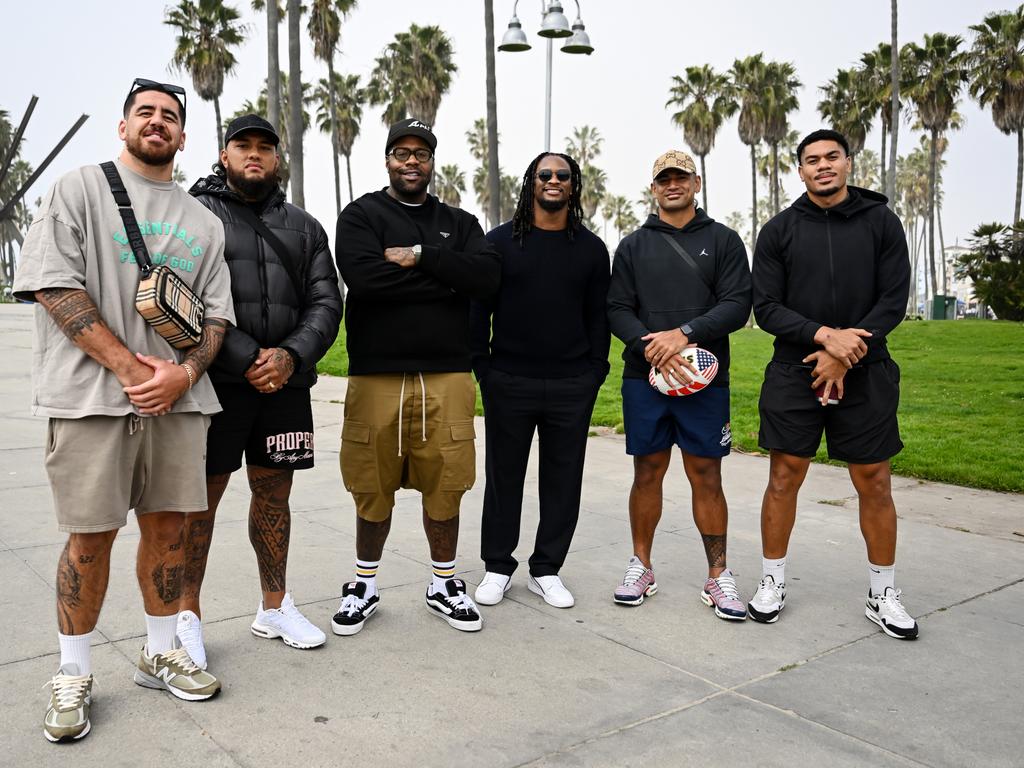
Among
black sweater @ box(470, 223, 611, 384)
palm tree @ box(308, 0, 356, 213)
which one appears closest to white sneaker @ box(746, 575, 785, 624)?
black sweater @ box(470, 223, 611, 384)

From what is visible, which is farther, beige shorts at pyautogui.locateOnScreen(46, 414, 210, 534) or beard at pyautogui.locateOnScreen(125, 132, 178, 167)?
beard at pyautogui.locateOnScreen(125, 132, 178, 167)

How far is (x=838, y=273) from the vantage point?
4.02m

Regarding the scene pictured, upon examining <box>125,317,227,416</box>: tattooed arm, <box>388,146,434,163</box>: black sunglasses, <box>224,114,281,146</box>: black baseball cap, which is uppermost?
<box>224,114,281,146</box>: black baseball cap

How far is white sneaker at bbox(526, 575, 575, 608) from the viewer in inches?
167

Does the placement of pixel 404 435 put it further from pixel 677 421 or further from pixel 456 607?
pixel 677 421

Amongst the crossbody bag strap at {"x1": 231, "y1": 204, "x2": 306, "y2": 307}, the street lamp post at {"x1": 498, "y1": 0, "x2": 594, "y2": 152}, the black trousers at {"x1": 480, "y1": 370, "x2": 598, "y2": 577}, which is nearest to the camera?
the crossbody bag strap at {"x1": 231, "y1": 204, "x2": 306, "y2": 307}

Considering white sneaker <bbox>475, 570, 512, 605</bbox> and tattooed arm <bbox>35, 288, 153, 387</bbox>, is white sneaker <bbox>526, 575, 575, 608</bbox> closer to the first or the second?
white sneaker <bbox>475, 570, 512, 605</bbox>

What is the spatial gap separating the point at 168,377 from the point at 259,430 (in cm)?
67

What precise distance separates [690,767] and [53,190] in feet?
9.05

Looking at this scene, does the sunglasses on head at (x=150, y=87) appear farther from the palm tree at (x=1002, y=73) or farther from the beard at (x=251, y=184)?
the palm tree at (x=1002, y=73)

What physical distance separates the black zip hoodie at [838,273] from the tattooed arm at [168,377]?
243 cm

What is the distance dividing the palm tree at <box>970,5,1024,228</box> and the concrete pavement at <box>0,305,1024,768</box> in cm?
3879

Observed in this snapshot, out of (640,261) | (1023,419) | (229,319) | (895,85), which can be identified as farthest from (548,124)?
(895,85)

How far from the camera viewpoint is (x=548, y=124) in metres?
15.5
